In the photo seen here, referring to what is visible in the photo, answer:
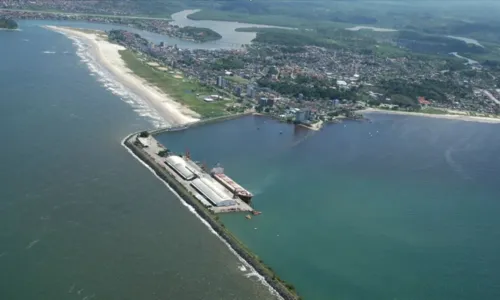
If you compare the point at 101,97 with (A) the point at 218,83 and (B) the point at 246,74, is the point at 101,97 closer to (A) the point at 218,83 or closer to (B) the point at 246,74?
(A) the point at 218,83

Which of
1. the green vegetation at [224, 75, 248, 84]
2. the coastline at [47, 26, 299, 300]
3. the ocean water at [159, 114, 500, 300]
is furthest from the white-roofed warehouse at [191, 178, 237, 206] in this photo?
the green vegetation at [224, 75, 248, 84]

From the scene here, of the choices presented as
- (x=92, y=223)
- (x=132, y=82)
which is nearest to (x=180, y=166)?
(x=92, y=223)

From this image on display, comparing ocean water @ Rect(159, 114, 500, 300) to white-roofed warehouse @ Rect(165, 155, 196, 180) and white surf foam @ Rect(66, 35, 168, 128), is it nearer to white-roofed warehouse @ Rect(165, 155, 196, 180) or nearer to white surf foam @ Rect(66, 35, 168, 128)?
white-roofed warehouse @ Rect(165, 155, 196, 180)

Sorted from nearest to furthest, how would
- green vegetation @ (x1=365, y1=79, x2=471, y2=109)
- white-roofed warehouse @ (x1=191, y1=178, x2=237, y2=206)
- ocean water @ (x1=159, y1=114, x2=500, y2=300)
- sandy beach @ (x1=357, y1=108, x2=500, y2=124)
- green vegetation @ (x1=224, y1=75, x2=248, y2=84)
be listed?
ocean water @ (x1=159, y1=114, x2=500, y2=300)
white-roofed warehouse @ (x1=191, y1=178, x2=237, y2=206)
sandy beach @ (x1=357, y1=108, x2=500, y2=124)
green vegetation @ (x1=365, y1=79, x2=471, y2=109)
green vegetation @ (x1=224, y1=75, x2=248, y2=84)

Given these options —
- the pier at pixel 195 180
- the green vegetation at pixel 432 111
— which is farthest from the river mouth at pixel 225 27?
the pier at pixel 195 180

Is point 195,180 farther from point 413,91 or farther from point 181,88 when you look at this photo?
point 413,91

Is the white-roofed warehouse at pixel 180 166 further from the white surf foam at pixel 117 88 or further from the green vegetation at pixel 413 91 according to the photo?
the green vegetation at pixel 413 91
